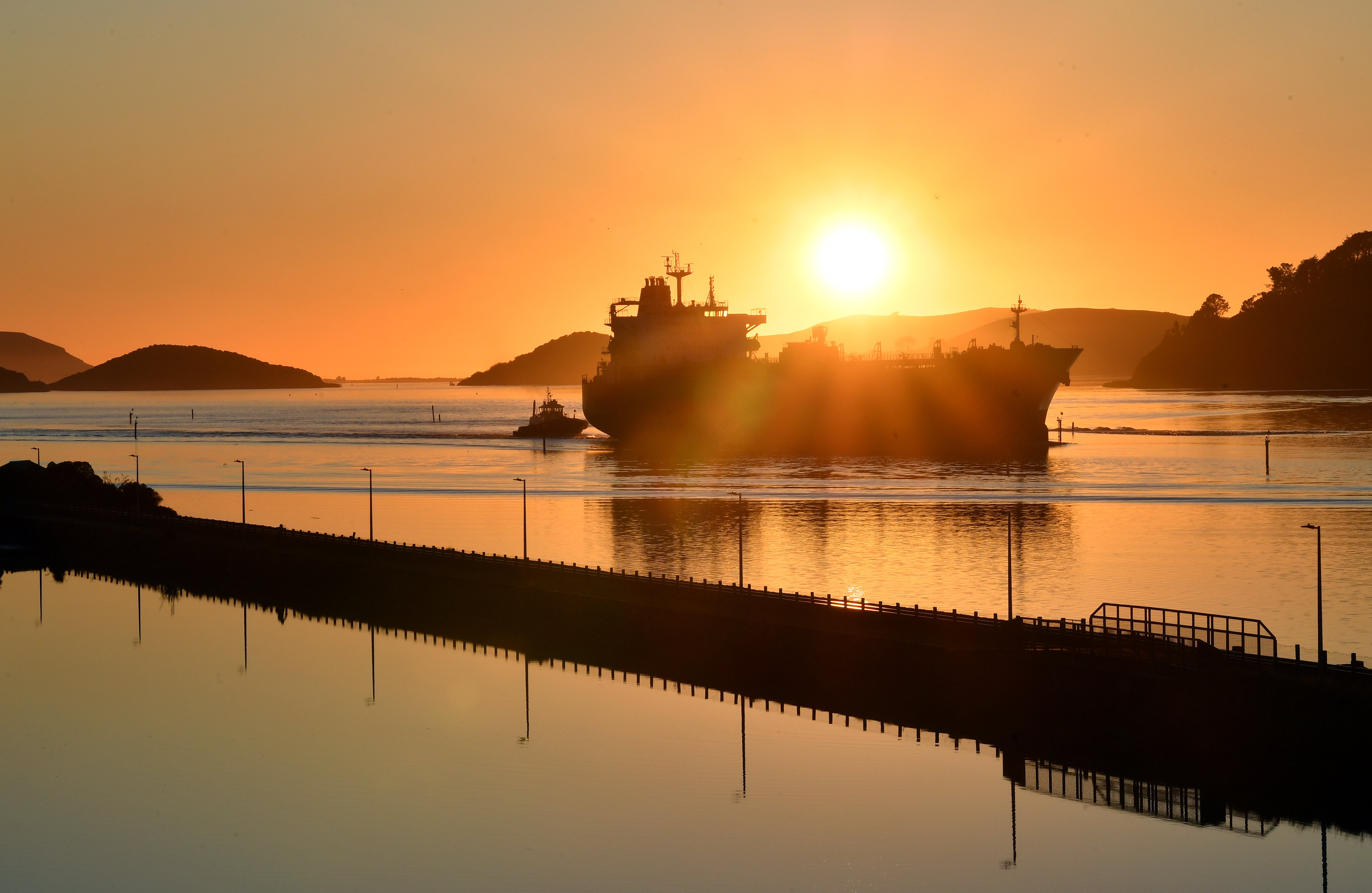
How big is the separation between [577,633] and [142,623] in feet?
67.0

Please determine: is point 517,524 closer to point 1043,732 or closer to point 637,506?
point 637,506

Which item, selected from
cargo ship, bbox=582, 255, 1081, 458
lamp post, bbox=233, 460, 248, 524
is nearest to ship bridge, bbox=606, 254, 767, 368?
cargo ship, bbox=582, 255, 1081, 458

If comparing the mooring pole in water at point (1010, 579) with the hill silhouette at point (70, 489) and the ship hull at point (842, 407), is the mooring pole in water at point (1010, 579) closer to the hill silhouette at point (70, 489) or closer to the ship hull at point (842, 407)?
the ship hull at point (842, 407)

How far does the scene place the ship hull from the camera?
108 meters

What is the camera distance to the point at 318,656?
4169 centimetres

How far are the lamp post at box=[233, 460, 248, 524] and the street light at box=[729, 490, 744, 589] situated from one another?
26.5 meters

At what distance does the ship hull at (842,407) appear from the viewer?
108250 millimetres

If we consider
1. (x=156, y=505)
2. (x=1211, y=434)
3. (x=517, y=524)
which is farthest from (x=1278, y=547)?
(x=1211, y=434)

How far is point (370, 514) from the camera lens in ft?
221

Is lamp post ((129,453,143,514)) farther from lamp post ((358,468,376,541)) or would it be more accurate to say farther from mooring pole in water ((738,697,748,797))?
mooring pole in water ((738,697,748,797))

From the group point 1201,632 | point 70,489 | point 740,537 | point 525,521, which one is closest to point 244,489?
point 70,489

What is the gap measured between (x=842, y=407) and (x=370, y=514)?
192 feet

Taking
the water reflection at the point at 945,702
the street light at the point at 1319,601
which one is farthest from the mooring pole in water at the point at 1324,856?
the street light at the point at 1319,601

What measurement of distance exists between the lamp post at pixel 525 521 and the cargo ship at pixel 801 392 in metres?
22.3
